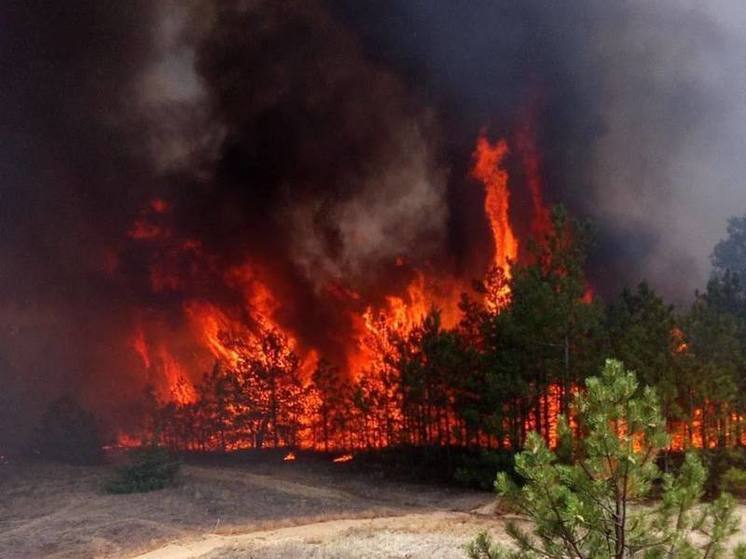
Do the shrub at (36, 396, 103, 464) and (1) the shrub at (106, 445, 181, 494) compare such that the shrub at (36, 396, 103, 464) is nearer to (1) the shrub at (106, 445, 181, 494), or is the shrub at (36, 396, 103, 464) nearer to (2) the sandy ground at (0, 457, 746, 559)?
(2) the sandy ground at (0, 457, 746, 559)

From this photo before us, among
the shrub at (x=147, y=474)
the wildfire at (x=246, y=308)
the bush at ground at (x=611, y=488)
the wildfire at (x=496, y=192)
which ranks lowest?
the shrub at (x=147, y=474)

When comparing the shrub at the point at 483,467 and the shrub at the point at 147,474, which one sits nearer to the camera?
the shrub at the point at 483,467

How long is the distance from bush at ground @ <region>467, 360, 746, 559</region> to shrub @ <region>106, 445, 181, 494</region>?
1669 cm

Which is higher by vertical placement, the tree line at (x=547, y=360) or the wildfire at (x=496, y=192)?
the wildfire at (x=496, y=192)

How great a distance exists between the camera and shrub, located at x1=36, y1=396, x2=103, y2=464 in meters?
28.6

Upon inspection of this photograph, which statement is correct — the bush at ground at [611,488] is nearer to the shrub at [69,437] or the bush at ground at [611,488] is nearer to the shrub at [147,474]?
the shrub at [147,474]

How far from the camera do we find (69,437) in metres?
28.6

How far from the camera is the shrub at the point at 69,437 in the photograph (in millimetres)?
28594

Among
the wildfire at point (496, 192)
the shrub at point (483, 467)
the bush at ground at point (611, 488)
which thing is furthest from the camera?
the wildfire at point (496, 192)

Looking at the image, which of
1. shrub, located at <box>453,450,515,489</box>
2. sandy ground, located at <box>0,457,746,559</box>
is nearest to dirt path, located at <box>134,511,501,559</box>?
sandy ground, located at <box>0,457,746,559</box>

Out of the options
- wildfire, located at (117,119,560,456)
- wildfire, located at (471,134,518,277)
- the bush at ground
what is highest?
wildfire, located at (471,134,518,277)

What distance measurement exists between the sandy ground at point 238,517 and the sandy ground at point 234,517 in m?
0.03

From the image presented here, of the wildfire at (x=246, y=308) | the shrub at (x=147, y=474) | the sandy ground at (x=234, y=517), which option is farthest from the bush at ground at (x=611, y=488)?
the wildfire at (x=246, y=308)

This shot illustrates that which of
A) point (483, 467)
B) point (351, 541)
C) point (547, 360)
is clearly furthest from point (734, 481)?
point (351, 541)
